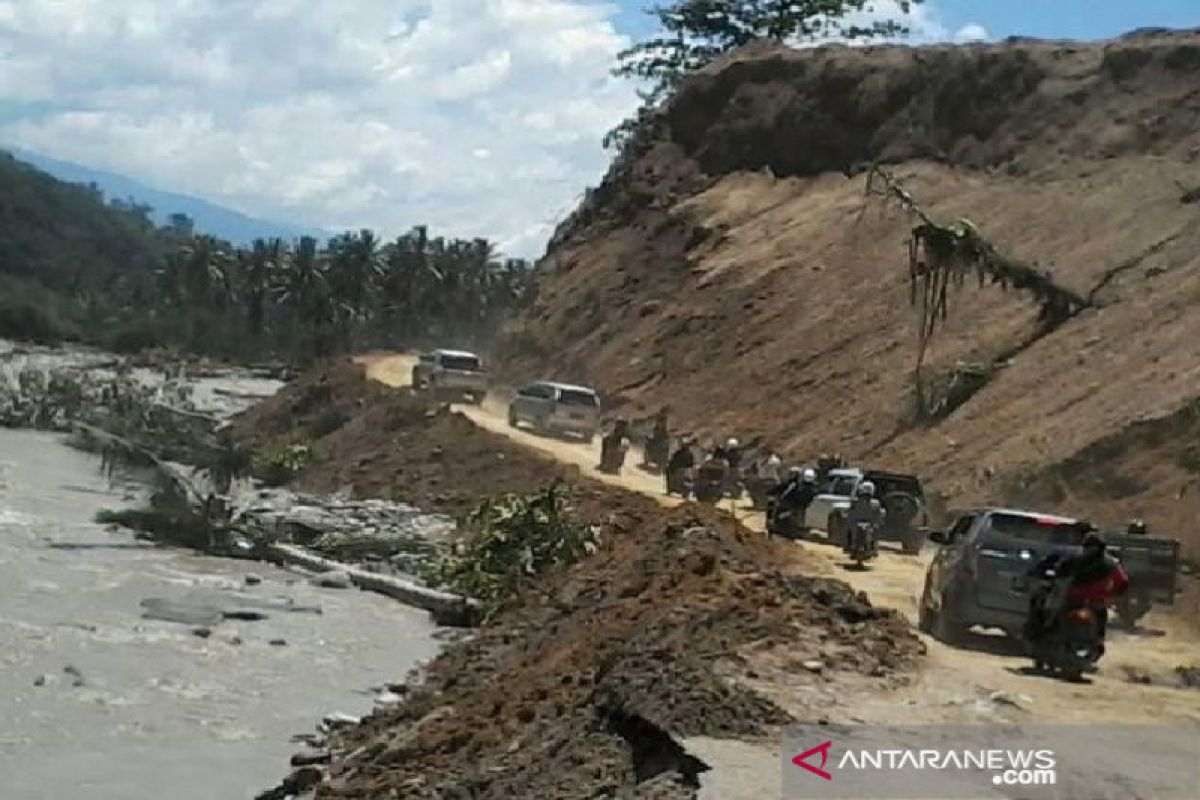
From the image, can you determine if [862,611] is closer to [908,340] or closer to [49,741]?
[49,741]

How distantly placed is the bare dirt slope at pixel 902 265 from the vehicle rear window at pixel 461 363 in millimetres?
3424

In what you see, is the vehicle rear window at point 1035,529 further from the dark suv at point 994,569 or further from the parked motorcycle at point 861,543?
the parked motorcycle at point 861,543

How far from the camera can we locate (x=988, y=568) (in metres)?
17.2

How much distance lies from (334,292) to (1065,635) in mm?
95160

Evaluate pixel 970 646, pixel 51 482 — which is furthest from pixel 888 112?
pixel 970 646

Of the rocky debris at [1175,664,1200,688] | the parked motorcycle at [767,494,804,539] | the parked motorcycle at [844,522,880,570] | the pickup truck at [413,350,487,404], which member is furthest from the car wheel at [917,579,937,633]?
the pickup truck at [413,350,487,404]

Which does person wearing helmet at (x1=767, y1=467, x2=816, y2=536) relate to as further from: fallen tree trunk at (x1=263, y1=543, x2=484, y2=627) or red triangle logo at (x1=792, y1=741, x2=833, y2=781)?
red triangle logo at (x1=792, y1=741, x2=833, y2=781)

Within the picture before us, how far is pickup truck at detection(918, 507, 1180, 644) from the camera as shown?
17.1 meters

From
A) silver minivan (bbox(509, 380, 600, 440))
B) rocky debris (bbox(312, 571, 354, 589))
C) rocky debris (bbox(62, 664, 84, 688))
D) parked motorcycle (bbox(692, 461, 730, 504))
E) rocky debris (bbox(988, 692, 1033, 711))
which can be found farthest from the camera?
silver minivan (bbox(509, 380, 600, 440))

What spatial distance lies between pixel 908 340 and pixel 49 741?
29.1 meters

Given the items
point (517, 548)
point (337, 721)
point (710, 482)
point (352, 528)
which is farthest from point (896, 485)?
point (352, 528)

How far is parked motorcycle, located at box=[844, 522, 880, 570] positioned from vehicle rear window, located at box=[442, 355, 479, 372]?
31511mm

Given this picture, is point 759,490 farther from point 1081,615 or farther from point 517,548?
point 1081,615

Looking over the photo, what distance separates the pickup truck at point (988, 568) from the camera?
56.1 feet
